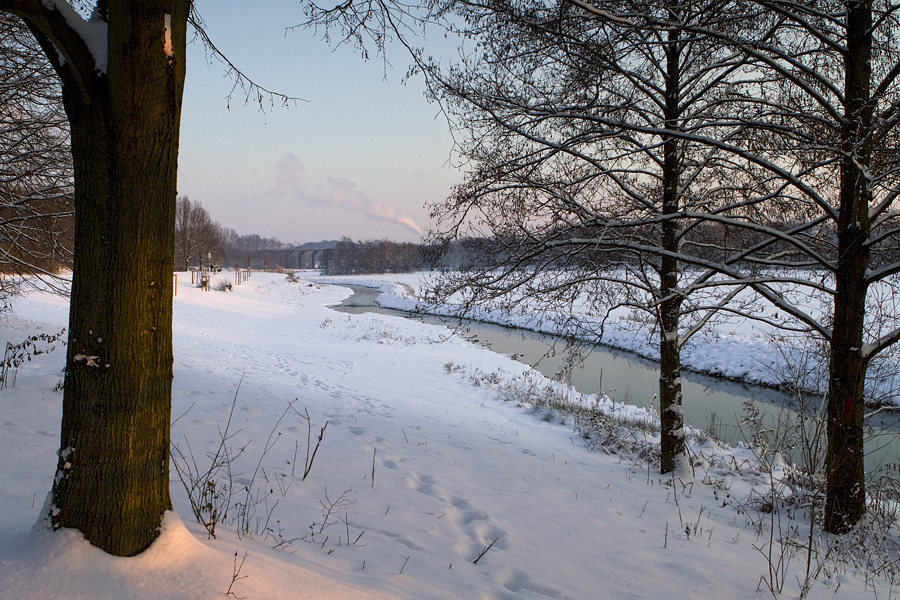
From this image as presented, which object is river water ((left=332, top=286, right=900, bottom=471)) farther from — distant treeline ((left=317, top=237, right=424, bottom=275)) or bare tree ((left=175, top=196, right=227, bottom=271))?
distant treeline ((left=317, top=237, right=424, bottom=275))

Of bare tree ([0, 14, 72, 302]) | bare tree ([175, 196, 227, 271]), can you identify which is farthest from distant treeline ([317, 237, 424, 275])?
bare tree ([0, 14, 72, 302])

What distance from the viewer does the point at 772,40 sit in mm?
4961

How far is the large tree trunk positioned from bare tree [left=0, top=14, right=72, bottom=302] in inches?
159

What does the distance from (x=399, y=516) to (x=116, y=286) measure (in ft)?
8.25

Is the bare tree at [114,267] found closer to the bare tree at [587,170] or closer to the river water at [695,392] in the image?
the bare tree at [587,170]

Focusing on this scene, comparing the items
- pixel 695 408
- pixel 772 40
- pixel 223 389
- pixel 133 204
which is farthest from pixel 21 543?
pixel 695 408

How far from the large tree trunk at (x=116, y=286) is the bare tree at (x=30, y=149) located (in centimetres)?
403

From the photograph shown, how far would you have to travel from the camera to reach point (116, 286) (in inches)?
79.2

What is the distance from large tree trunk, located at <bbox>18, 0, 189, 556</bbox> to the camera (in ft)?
6.54

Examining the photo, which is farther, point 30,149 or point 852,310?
point 30,149

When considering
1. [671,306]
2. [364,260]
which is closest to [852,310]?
[671,306]

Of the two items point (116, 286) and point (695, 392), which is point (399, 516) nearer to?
point (116, 286)

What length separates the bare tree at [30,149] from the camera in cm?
510

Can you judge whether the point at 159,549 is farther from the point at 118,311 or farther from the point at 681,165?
the point at 681,165
